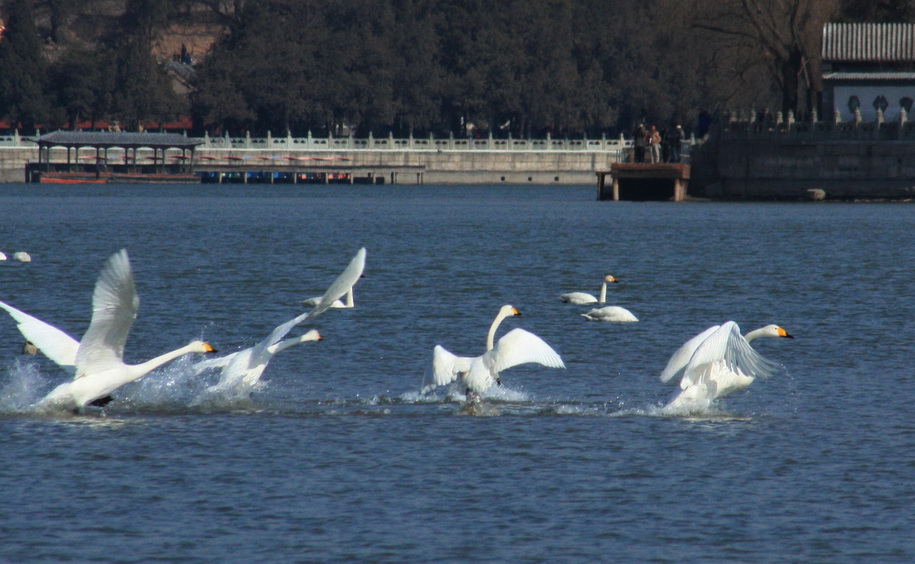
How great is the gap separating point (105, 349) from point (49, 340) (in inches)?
22.2

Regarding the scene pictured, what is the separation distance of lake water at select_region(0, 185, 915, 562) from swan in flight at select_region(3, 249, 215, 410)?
294mm

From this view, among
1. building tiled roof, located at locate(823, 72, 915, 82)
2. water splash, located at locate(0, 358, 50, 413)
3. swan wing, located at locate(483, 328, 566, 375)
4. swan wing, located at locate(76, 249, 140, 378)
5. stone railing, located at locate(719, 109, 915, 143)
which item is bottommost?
water splash, located at locate(0, 358, 50, 413)

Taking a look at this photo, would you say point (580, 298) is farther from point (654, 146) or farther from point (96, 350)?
point (654, 146)

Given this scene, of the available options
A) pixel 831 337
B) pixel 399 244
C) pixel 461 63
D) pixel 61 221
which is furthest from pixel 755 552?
pixel 461 63

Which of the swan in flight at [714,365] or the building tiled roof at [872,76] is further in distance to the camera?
the building tiled roof at [872,76]

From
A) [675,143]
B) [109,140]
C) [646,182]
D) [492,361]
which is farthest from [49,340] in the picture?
[109,140]

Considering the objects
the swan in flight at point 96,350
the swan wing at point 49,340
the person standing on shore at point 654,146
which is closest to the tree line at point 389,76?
the person standing on shore at point 654,146

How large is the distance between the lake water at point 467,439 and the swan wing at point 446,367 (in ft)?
1.55

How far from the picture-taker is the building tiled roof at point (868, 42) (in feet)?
193

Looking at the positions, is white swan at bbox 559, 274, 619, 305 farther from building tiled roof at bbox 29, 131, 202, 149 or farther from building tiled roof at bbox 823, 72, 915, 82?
building tiled roof at bbox 29, 131, 202, 149

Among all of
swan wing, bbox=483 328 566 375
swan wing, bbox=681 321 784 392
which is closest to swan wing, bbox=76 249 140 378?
swan wing, bbox=483 328 566 375

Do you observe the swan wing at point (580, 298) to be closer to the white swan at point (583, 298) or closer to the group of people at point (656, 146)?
the white swan at point (583, 298)

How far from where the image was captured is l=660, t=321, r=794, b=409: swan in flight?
14.1m

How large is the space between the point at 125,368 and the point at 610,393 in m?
4.96
